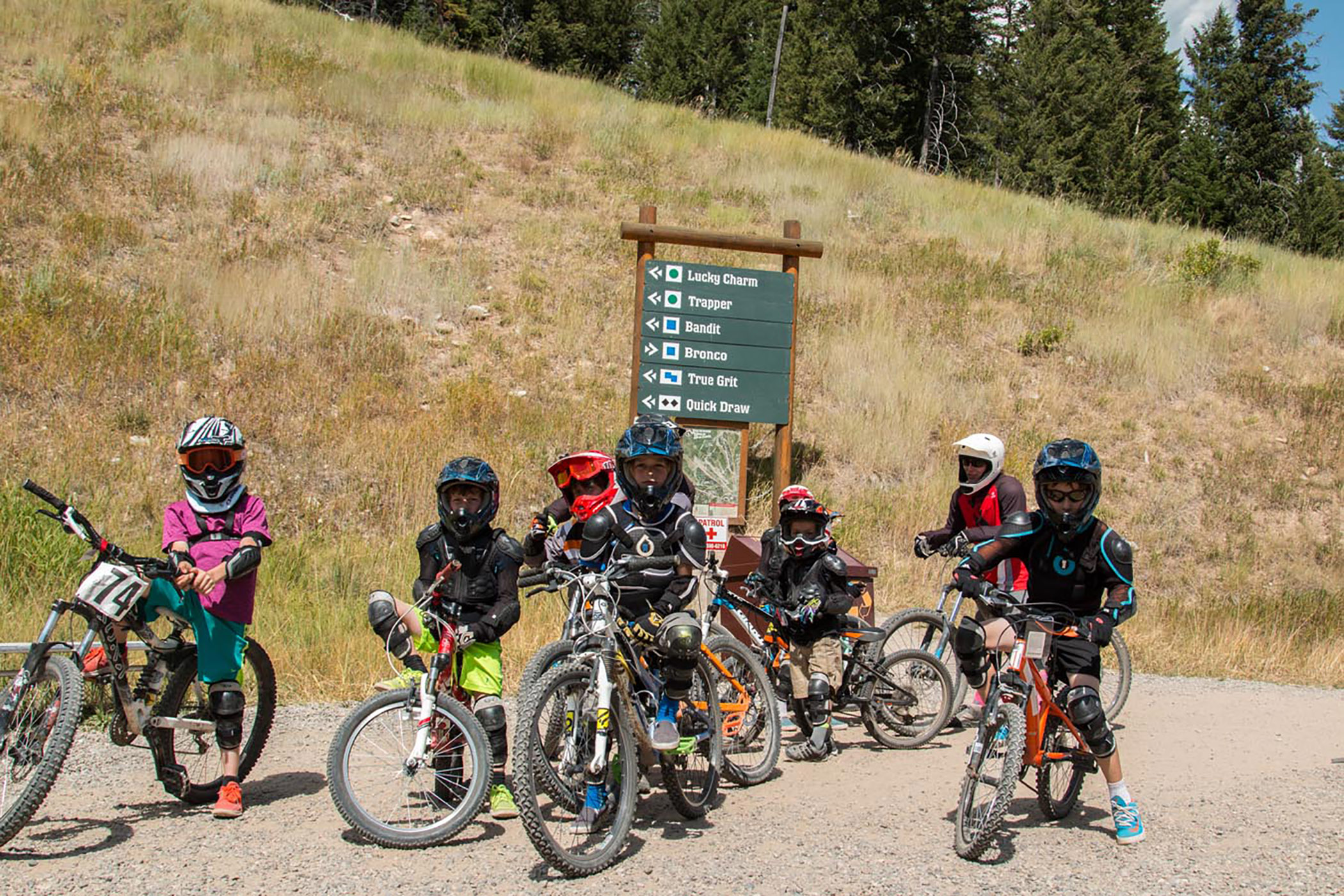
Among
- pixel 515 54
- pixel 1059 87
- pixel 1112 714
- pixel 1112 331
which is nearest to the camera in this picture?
pixel 1112 714

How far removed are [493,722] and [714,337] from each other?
22.0 ft

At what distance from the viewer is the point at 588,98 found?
80.3 ft

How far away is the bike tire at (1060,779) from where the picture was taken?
5.70 meters

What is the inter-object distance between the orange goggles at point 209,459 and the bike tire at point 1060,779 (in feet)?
14.6

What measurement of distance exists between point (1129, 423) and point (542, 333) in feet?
29.6

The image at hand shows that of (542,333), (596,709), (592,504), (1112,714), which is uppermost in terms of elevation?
(542,333)

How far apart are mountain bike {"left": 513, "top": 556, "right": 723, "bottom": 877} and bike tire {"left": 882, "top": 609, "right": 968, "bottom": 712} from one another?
251 centimetres

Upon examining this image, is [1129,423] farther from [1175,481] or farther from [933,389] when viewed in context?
[933,389]

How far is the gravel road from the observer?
4.69 m

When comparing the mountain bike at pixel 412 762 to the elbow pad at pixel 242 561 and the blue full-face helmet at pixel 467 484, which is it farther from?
the elbow pad at pixel 242 561

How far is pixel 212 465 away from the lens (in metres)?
5.63

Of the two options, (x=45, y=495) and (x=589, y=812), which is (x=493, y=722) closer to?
(x=589, y=812)

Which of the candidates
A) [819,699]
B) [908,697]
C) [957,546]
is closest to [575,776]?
[819,699]

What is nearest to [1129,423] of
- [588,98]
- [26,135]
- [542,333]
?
[542,333]
